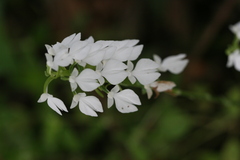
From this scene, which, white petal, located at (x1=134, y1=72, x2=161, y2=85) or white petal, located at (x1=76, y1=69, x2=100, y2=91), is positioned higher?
white petal, located at (x1=76, y1=69, x2=100, y2=91)

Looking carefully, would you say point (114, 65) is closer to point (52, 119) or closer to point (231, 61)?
point (231, 61)

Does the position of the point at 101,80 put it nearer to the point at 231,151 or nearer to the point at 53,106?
the point at 53,106

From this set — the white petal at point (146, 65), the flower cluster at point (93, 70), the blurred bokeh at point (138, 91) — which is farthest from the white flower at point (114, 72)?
the blurred bokeh at point (138, 91)

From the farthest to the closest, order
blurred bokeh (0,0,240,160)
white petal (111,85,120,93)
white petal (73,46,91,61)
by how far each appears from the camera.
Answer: blurred bokeh (0,0,240,160) < white petal (111,85,120,93) < white petal (73,46,91,61)

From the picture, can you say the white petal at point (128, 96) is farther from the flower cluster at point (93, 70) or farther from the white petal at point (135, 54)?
the white petal at point (135, 54)

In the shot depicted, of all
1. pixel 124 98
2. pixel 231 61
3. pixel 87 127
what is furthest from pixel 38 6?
pixel 124 98

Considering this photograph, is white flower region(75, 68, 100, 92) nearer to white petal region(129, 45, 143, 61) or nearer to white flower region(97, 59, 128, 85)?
white flower region(97, 59, 128, 85)

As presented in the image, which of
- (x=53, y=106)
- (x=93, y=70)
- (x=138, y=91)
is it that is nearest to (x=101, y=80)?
(x=93, y=70)

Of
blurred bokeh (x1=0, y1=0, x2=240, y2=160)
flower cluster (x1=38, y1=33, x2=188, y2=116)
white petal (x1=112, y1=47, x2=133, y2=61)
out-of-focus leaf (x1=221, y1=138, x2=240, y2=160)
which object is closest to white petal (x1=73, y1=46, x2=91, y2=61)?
flower cluster (x1=38, y1=33, x2=188, y2=116)
